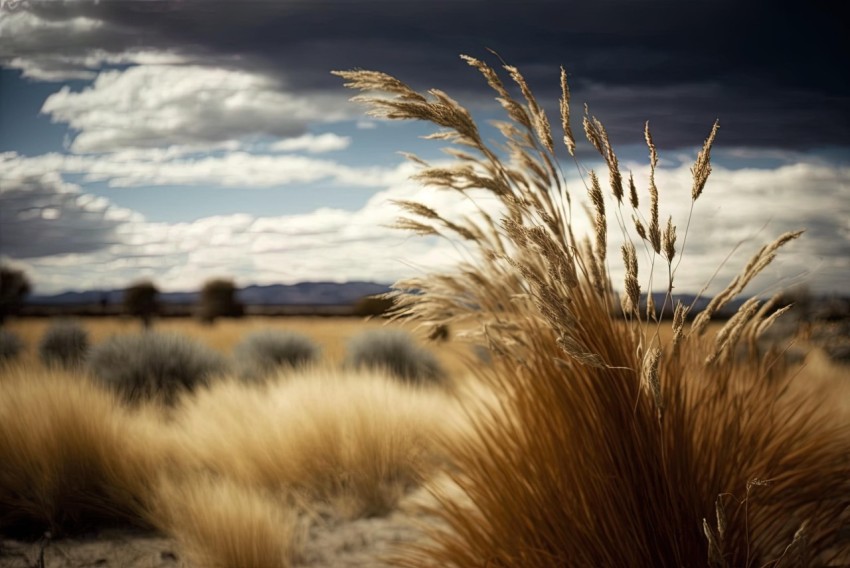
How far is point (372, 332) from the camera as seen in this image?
8.88 m

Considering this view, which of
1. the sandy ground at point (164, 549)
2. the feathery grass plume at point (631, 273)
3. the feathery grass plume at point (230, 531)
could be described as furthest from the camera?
the sandy ground at point (164, 549)

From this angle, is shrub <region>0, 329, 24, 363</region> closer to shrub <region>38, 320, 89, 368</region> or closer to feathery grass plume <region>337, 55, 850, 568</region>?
shrub <region>38, 320, 89, 368</region>

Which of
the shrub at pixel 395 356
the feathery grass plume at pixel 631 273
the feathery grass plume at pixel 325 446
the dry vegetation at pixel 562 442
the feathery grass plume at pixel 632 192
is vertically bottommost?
the shrub at pixel 395 356

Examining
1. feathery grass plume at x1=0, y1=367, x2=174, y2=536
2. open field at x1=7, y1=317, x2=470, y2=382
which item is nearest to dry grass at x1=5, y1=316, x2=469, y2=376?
open field at x1=7, y1=317, x2=470, y2=382

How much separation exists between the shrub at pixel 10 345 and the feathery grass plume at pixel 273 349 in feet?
8.24

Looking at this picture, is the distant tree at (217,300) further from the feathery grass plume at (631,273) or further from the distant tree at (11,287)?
the feathery grass plume at (631,273)

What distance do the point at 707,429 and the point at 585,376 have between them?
44cm

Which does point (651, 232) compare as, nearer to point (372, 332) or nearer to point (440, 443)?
point (440, 443)

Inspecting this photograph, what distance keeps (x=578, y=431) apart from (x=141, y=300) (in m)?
17.3

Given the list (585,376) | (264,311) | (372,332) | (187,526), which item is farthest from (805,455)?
(264,311)

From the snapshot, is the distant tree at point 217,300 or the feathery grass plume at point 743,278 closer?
the feathery grass plume at point 743,278

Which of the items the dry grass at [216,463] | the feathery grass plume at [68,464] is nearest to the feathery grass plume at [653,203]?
the dry grass at [216,463]

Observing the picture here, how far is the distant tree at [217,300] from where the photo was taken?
1958cm

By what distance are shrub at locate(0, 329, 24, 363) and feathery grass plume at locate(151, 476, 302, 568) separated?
5.61 metres
